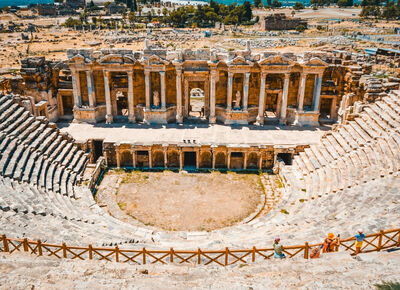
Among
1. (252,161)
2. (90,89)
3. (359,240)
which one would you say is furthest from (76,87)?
(359,240)

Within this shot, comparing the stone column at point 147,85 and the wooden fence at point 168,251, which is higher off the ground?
the stone column at point 147,85

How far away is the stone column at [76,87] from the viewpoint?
27016 mm

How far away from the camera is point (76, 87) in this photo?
27.3 m

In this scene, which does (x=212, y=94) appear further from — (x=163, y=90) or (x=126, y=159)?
(x=126, y=159)

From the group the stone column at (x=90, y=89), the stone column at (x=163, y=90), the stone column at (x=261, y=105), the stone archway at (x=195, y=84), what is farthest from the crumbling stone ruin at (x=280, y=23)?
the stone column at (x=90, y=89)

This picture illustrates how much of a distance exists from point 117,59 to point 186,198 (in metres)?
12.0

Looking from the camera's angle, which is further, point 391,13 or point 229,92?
point 391,13

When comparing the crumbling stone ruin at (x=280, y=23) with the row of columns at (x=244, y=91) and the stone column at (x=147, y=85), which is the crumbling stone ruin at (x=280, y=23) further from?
the stone column at (x=147, y=85)

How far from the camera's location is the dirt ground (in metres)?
18.7

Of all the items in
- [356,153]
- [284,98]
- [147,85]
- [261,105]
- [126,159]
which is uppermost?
[147,85]

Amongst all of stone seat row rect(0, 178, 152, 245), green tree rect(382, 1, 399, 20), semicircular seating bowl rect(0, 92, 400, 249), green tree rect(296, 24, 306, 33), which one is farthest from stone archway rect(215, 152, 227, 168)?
green tree rect(382, 1, 399, 20)

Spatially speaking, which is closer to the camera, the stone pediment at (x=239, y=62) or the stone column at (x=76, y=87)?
the stone pediment at (x=239, y=62)

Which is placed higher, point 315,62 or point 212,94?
point 315,62

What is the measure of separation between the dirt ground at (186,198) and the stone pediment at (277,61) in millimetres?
8469
